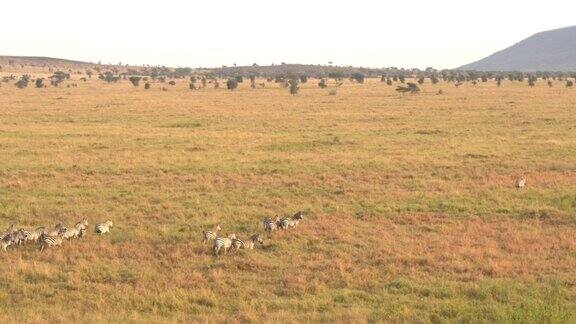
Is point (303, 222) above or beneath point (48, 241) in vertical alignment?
beneath

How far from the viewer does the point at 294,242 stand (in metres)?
15.0

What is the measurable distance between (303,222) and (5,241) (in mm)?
7305

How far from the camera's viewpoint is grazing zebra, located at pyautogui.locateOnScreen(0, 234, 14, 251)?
13991 millimetres

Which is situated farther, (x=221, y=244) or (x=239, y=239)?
(x=239, y=239)

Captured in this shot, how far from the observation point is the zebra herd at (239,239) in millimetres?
14016

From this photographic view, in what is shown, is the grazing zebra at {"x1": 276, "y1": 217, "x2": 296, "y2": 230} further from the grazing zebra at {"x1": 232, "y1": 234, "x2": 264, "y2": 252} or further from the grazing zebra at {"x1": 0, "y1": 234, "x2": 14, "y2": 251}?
the grazing zebra at {"x1": 0, "y1": 234, "x2": 14, "y2": 251}

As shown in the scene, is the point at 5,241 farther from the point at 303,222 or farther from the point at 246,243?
the point at 303,222

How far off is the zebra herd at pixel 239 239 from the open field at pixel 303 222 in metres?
0.25

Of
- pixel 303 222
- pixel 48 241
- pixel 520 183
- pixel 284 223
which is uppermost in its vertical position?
pixel 520 183

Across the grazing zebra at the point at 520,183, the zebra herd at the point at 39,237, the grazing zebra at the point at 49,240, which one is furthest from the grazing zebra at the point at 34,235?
the grazing zebra at the point at 520,183

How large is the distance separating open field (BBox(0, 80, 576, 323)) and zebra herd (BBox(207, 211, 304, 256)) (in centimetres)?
25

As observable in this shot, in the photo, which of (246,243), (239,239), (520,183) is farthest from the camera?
(520,183)

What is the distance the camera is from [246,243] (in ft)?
47.0

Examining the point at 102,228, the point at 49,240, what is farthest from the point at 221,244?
the point at 49,240
